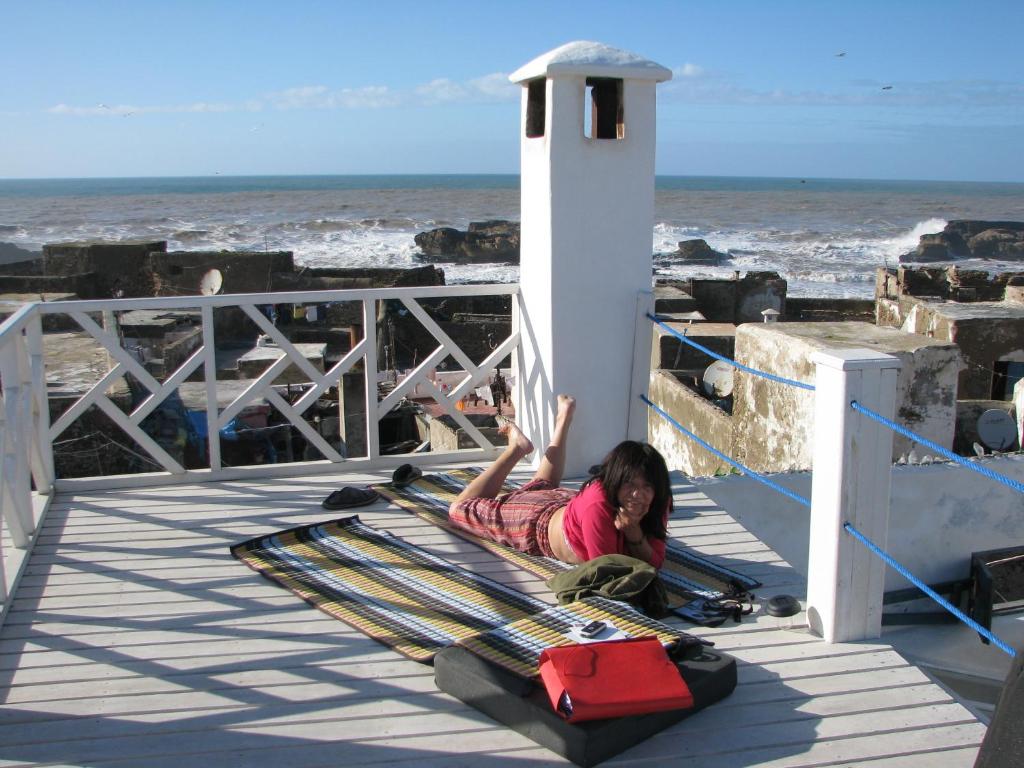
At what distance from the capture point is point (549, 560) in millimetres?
3994

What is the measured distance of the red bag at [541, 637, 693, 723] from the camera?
264 cm

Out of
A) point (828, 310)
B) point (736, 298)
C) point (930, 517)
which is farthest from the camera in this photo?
point (828, 310)

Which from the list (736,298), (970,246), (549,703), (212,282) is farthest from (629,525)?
(970,246)

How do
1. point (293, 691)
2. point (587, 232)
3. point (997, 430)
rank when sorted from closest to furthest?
1. point (293, 691)
2. point (587, 232)
3. point (997, 430)

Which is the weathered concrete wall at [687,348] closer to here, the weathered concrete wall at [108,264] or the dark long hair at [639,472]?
the dark long hair at [639,472]

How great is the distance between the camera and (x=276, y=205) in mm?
77875

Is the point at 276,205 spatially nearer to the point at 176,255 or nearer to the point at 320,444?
the point at 176,255

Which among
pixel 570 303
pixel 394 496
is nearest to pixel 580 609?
pixel 394 496

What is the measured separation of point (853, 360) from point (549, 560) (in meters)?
1.50

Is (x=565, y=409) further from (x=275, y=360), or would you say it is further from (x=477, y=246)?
(x=477, y=246)

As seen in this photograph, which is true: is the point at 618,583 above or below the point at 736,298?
above

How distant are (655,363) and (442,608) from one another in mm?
9849

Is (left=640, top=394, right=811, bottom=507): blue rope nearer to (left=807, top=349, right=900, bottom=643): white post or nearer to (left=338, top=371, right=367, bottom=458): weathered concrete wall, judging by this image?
(left=807, top=349, right=900, bottom=643): white post

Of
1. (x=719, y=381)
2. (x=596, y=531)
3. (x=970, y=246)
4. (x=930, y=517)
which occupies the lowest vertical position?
(x=930, y=517)
